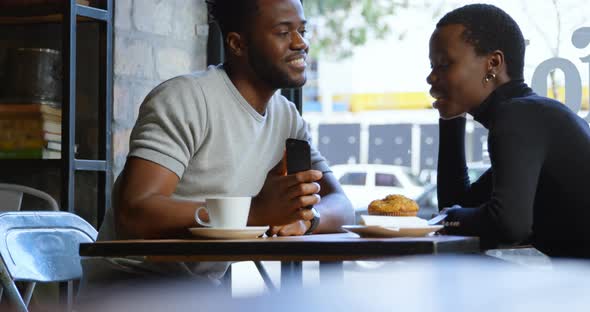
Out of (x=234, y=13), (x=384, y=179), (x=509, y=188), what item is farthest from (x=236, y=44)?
(x=384, y=179)

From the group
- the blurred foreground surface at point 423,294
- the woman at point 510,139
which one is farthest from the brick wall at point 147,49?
the blurred foreground surface at point 423,294

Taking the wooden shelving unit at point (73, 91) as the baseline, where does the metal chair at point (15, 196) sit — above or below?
below

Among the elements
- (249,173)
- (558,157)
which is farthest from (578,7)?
(249,173)

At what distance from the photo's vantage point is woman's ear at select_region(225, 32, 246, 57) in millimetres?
2410

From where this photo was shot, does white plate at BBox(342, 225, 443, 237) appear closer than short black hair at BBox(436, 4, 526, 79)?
Yes

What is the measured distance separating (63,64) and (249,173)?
3.93 ft

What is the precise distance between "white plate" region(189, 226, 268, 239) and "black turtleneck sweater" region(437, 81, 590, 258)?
46cm

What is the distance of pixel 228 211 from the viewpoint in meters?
1.83

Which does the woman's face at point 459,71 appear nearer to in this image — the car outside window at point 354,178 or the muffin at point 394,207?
the muffin at point 394,207

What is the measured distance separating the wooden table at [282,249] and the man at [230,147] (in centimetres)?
22

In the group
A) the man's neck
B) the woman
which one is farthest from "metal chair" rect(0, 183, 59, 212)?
the woman

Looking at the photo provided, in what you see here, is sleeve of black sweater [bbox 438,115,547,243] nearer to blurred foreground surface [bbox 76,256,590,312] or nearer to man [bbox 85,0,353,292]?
man [bbox 85,0,353,292]

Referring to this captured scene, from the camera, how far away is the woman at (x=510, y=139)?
1974 mm

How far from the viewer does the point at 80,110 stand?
342cm
